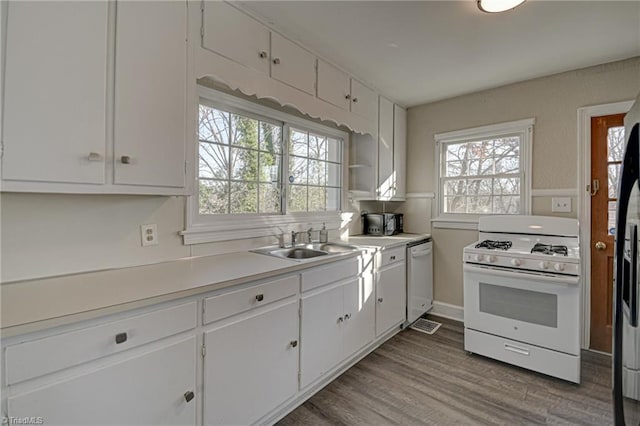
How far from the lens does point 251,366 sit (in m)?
1.49

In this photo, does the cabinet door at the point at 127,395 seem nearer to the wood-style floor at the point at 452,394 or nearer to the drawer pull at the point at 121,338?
the drawer pull at the point at 121,338

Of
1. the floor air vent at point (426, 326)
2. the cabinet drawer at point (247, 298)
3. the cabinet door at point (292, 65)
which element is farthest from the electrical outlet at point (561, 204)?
the cabinet drawer at point (247, 298)

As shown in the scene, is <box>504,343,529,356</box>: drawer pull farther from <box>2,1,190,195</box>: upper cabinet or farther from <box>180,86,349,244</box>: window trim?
<box>2,1,190,195</box>: upper cabinet

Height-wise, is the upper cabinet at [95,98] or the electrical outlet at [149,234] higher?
the upper cabinet at [95,98]

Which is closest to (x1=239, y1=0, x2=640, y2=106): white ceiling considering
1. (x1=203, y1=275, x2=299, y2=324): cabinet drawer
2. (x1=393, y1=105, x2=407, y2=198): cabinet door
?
(x1=393, y1=105, x2=407, y2=198): cabinet door

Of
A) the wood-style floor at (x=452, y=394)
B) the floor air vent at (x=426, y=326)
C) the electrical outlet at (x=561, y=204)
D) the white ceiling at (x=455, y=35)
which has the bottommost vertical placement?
the wood-style floor at (x=452, y=394)

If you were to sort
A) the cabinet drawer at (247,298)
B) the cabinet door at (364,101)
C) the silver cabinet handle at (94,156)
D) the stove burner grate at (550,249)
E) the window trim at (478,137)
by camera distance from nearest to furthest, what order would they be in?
the silver cabinet handle at (94,156)
the cabinet drawer at (247,298)
the stove burner grate at (550,249)
the cabinet door at (364,101)
the window trim at (478,137)

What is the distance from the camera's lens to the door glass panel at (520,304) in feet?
6.95

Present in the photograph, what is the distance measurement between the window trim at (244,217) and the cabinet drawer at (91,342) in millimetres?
670

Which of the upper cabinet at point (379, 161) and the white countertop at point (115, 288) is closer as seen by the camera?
the white countertop at point (115, 288)

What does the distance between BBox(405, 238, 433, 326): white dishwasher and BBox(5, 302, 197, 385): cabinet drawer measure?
223 cm

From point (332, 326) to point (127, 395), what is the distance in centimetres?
122

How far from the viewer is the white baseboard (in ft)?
10.4

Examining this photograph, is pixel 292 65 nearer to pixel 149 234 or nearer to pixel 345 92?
pixel 345 92
